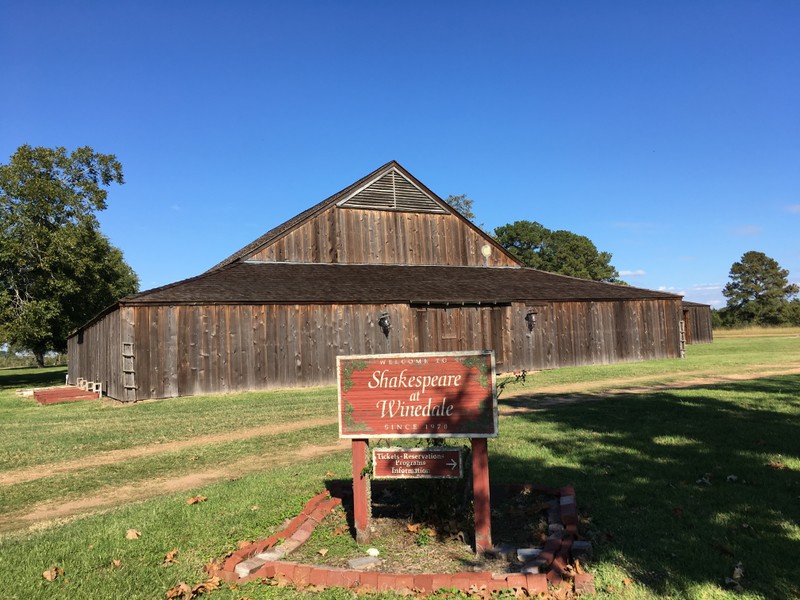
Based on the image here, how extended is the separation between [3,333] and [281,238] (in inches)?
513

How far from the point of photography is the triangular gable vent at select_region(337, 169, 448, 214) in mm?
26438

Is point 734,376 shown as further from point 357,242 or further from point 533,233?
point 533,233

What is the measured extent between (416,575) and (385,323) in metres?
17.3

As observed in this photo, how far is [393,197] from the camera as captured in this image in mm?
27156

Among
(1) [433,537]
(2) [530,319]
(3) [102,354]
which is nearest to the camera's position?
(1) [433,537]

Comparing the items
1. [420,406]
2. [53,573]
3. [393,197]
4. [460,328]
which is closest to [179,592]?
[53,573]

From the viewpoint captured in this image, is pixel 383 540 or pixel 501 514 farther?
pixel 501 514

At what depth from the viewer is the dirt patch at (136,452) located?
837 cm

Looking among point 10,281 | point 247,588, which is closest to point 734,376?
point 247,588

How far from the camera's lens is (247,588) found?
4207 mm

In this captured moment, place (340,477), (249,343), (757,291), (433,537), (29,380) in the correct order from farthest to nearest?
1. (757,291)
2. (29,380)
3. (249,343)
4. (340,477)
5. (433,537)

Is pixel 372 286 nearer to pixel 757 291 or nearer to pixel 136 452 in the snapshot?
pixel 136 452

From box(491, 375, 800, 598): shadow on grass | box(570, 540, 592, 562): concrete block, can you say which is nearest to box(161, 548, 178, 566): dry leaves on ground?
box(570, 540, 592, 562): concrete block

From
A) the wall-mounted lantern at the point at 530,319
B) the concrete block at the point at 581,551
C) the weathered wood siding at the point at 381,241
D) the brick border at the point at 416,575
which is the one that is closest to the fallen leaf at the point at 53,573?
the brick border at the point at 416,575
